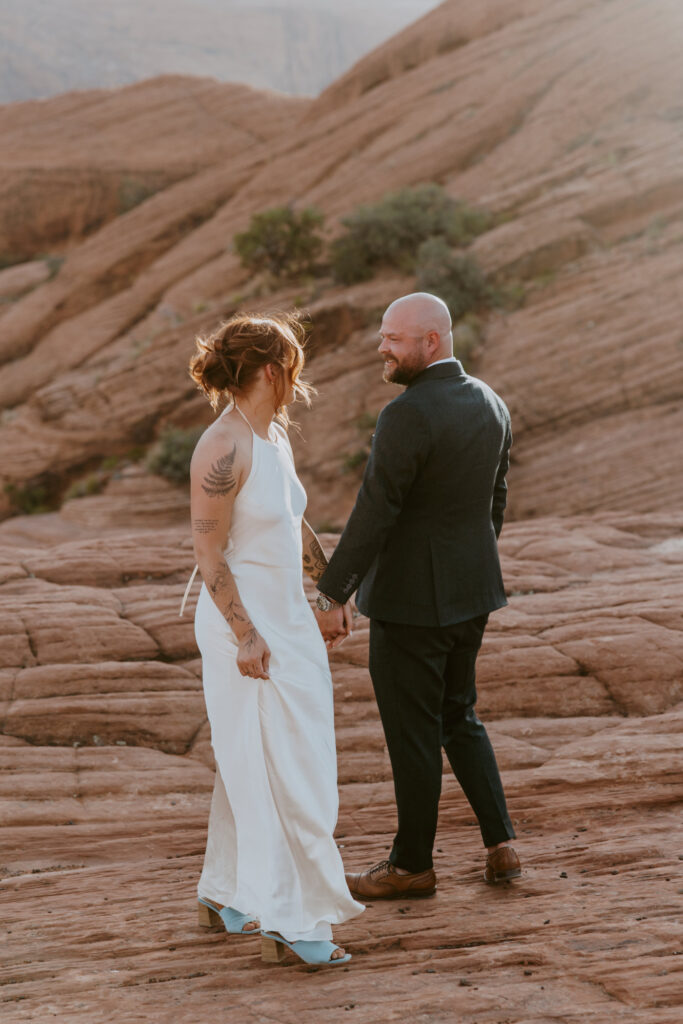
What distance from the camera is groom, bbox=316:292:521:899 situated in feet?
12.1

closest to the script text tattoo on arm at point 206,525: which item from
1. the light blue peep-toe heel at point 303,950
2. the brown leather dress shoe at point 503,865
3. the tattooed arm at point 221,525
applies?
the tattooed arm at point 221,525

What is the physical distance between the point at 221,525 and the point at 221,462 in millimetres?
232

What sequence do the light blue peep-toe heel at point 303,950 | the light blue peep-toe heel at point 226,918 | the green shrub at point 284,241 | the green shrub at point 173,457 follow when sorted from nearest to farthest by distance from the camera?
the light blue peep-toe heel at point 303,950 < the light blue peep-toe heel at point 226,918 < the green shrub at point 173,457 < the green shrub at point 284,241

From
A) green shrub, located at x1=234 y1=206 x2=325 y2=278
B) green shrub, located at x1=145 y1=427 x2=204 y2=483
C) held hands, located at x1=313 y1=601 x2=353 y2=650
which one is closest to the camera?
held hands, located at x1=313 y1=601 x2=353 y2=650

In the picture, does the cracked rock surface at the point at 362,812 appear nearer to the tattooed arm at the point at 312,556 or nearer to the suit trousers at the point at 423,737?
the suit trousers at the point at 423,737

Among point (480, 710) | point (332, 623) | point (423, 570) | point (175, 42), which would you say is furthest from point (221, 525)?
point (175, 42)

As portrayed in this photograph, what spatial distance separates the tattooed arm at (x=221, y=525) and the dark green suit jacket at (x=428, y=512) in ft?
1.66

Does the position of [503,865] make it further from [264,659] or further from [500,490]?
[500,490]

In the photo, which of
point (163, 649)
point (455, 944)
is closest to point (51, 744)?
point (163, 649)

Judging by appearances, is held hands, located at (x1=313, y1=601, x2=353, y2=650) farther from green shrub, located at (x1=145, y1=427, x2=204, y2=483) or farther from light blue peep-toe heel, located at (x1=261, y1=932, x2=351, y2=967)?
green shrub, located at (x1=145, y1=427, x2=204, y2=483)

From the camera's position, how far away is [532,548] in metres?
8.04

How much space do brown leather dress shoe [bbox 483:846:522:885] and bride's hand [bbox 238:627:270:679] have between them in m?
1.36

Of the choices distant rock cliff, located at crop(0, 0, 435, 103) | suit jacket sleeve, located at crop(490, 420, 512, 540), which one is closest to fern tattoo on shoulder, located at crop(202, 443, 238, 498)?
suit jacket sleeve, located at crop(490, 420, 512, 540)

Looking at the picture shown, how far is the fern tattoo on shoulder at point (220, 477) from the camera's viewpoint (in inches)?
131
